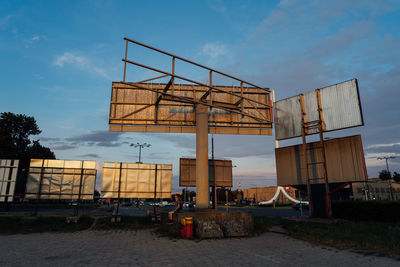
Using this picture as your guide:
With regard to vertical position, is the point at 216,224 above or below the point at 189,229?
above

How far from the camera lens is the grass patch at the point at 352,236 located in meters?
9.80

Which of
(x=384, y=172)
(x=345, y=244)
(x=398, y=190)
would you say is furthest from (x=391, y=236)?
(x=384, y=172)

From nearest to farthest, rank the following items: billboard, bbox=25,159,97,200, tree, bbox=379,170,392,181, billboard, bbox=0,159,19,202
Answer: billboard, bbox=0,159,19,202
billboard, bbox=25,159,97,200
tree, bbox=379,170,392,181

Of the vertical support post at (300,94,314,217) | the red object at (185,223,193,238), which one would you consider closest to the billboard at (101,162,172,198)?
the red object at (185,223,193,238)

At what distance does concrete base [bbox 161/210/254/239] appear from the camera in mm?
12680

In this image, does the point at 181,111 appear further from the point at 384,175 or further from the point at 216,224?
the point at 384,175

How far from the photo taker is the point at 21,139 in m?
51.2

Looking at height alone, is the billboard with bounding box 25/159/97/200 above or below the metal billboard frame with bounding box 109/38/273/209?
below

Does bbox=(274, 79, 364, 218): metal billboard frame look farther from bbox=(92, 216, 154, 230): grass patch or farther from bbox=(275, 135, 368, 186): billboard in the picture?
bbox=(92, 216, 154, 230): grass patch

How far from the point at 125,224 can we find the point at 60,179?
5.89 meters

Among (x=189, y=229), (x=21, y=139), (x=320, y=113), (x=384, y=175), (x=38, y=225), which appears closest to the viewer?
(x=189, y=229)

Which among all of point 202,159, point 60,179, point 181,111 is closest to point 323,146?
point 202,159

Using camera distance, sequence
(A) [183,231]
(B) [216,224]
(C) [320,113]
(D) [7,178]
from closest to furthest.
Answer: (A) [183,231] < (B) [216,224] < (D) [7,178] < (C) [320,113]

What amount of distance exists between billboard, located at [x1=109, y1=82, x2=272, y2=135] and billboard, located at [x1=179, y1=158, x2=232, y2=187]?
2.93 metres
